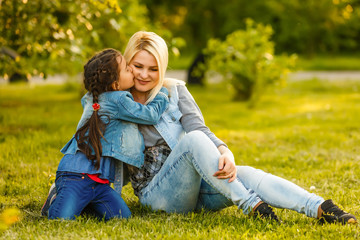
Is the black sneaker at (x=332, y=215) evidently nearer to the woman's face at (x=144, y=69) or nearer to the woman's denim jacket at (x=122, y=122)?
the woman's denim jacket at (x=122, y=122)

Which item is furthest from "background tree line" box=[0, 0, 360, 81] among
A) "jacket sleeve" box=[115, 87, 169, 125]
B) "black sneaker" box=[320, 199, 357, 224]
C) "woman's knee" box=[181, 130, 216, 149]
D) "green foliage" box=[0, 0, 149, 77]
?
"black sneaker" box=[320, 199, 357, 224]

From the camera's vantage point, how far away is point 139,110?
2.79m

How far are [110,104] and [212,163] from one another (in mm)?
734

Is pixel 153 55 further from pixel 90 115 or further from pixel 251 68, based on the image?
pixel 251 68

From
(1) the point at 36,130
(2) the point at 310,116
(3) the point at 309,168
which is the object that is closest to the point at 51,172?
(1) the point at 36,130

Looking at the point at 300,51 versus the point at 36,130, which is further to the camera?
the point at 300,51

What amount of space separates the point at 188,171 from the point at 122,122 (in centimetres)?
53

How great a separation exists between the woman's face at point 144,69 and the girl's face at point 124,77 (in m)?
0.04

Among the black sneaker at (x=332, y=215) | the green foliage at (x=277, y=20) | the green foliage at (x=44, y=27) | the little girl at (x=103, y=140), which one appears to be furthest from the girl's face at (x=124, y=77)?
Result: the green foliage at (x=277, y=20)

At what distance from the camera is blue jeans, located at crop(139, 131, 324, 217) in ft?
8.61

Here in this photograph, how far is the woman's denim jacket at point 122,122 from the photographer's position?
9.09 ft

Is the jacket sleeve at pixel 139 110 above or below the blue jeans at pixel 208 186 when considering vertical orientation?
above

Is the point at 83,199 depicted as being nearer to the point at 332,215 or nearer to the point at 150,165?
the point at 150,165

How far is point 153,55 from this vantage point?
2.95 m
